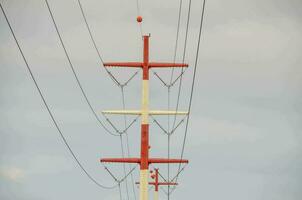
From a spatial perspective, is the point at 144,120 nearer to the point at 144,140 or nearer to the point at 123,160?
the point at 144,140

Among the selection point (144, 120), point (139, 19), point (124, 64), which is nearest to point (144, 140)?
point (144, 120)

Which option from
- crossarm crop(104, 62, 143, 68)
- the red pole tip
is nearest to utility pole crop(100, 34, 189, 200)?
crossarm crop(104, 62, 143, 68)

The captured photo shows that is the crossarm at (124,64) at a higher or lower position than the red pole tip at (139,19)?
higher

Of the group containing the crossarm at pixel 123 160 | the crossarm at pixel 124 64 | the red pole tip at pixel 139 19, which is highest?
the crossarm at pixel 124 64

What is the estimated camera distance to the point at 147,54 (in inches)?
1614

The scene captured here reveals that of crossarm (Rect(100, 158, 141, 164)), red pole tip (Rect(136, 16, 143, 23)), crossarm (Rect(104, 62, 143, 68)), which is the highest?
crossarm (Rect(104, 62, 143, 68))

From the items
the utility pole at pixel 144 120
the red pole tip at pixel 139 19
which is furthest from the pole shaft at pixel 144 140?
the red pole tip at pixel 139 19

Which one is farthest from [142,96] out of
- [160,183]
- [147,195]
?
[160,183]

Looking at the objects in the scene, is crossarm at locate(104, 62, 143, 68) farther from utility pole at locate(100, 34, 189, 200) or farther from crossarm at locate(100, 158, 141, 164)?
crossarm at locate(100, 158, 141, 164)

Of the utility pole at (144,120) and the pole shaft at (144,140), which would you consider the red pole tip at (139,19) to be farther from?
the pole shaft at (144,140)

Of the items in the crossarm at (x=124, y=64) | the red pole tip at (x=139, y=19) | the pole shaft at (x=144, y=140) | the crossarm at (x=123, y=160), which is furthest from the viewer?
the crossarm at (x=123, y=160)

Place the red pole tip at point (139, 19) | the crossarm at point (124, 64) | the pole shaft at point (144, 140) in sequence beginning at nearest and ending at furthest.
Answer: the red pole tip at point (139, 19)
the pole shaft at point (144, 140)
the crossarm at point (124, 64)

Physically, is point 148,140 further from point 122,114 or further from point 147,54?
point 147,54

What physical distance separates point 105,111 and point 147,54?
13.1 ft
